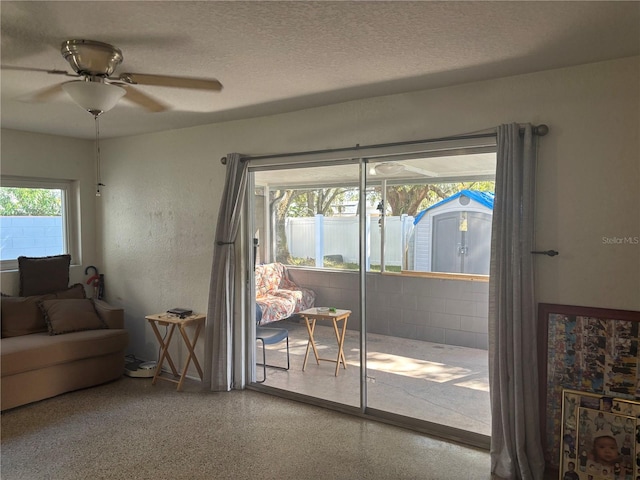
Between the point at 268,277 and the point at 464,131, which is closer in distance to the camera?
the point at 464,131

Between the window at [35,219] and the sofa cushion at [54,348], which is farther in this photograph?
the window at [35,219]

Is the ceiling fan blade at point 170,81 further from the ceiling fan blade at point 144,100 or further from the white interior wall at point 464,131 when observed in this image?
the white interior wall at point 464,131

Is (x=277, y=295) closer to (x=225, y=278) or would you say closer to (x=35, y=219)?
(x=225, y=278)

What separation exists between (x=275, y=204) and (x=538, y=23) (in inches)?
99.6

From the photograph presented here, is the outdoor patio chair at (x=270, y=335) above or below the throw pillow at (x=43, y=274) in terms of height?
below

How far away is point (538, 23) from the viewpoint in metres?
2.06

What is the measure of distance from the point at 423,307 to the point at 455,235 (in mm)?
588

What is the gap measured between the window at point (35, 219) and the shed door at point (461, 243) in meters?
3.94

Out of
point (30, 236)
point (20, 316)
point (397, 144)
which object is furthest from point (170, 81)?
point (30, 236)

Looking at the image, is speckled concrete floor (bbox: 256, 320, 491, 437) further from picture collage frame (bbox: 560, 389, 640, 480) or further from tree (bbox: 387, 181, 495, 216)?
tree (bbox: 387, 181, 495, 216)

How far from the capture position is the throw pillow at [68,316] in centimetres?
420

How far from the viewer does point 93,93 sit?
7.43ft

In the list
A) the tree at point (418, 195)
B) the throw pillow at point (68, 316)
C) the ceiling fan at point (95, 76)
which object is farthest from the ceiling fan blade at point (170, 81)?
the throw pillow at point (68, 316)

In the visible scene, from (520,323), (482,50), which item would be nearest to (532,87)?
(482,50)
